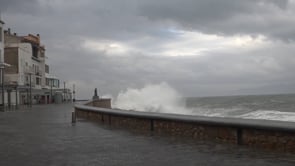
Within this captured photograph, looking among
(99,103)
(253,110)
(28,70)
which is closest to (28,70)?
(28,70)

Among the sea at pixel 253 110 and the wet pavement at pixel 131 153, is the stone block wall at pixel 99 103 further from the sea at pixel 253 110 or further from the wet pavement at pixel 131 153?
the wet pavement at pixel 131 153

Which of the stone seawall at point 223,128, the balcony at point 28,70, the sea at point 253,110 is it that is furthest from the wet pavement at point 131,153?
the balcony at point 28,70

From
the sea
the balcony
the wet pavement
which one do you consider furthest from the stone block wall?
the wet pavement

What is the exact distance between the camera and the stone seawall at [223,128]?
9078 mm

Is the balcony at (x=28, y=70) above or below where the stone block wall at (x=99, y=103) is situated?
above

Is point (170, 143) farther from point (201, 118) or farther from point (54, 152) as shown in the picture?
point (54, 152)

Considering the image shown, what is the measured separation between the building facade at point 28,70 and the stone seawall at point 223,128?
40.7 metres

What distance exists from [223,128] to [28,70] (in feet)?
207

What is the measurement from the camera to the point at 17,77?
63719 mm

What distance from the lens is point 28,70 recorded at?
230ft

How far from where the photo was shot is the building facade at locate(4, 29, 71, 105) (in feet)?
206

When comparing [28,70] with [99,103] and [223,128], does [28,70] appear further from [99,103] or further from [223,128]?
[223,128]

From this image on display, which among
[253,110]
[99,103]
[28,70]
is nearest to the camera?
[99,103]

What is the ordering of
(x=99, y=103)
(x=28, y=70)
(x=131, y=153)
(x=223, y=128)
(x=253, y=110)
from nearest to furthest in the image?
(x=131, y=153), (x=223, y=128), (x=99, y=103), (x=253, y=110), (x=28, y=70)
